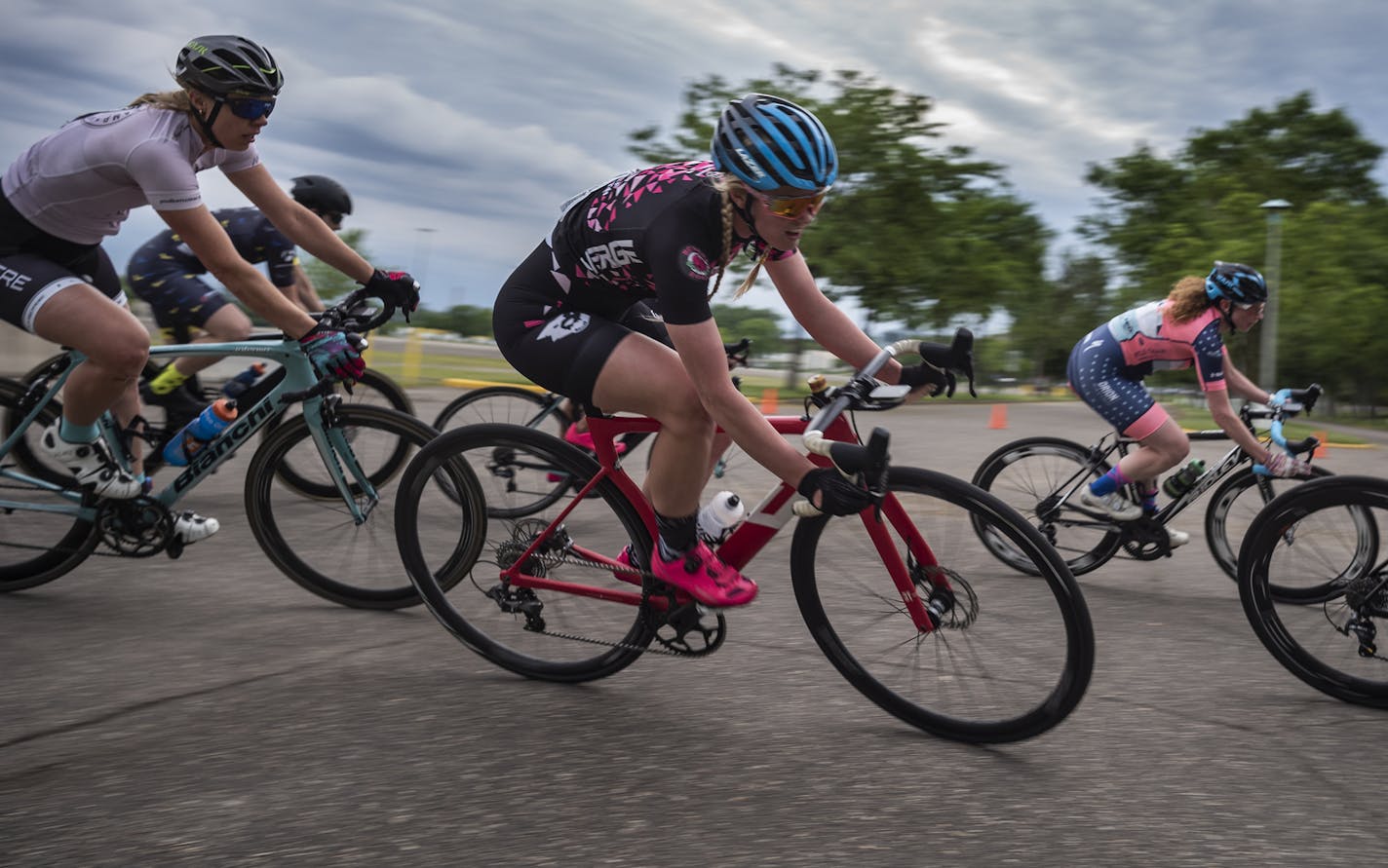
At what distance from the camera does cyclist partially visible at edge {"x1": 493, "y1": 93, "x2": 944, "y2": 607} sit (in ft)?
10.1

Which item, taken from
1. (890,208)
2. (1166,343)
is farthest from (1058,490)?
(890,208)

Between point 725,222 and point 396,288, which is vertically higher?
point 725,222

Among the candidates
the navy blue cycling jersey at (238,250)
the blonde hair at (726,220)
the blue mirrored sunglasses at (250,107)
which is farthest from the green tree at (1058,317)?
the blonde hair at (726,220)

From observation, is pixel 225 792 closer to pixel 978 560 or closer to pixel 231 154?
pixel 978 560

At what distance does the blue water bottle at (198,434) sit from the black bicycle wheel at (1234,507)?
492 cm

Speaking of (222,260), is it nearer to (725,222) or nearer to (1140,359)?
(725,222)

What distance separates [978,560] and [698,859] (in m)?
1.26

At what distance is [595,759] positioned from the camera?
124 inches

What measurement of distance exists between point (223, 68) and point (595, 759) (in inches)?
112

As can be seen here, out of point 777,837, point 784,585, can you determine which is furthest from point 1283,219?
point 777,837

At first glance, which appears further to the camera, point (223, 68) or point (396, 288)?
point (396, 288)

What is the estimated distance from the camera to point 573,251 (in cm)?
354

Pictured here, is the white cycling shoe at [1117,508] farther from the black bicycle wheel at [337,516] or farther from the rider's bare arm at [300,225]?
the rider's bare arm at [300,225]

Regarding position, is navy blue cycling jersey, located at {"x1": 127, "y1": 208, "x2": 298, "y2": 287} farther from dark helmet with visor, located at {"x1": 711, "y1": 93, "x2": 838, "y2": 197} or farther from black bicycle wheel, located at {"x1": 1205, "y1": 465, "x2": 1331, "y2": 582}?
black bicycle wheel, located at {"x1": 1205, "y1": 465, "x2": 1331, "y2": 582}
